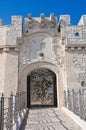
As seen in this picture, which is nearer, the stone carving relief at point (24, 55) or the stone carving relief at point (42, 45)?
the stone carving relief at point (24, 55)

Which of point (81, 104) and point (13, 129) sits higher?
point (81, 104)

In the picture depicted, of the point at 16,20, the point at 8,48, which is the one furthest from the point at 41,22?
the point at 8,48

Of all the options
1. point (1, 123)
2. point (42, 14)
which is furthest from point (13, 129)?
point (42, 14)

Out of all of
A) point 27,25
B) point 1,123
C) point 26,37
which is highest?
point 27,25

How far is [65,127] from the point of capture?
19.6ft

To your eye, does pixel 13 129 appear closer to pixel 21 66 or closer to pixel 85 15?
pixel 21 66

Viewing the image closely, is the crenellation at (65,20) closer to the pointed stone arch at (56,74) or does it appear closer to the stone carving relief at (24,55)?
the stone carving relief at (24,55)

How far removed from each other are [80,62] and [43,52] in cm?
212

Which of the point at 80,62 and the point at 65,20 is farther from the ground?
the point at 65,20

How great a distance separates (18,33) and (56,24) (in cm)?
228

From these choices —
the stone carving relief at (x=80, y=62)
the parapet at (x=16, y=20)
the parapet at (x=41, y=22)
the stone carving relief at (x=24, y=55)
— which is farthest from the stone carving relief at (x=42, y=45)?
the stone carving relief at (x=80, y=62)

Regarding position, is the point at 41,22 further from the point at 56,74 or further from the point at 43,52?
the point at 56,74

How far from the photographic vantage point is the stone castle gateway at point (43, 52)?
1084 cm

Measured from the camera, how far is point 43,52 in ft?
37.0
